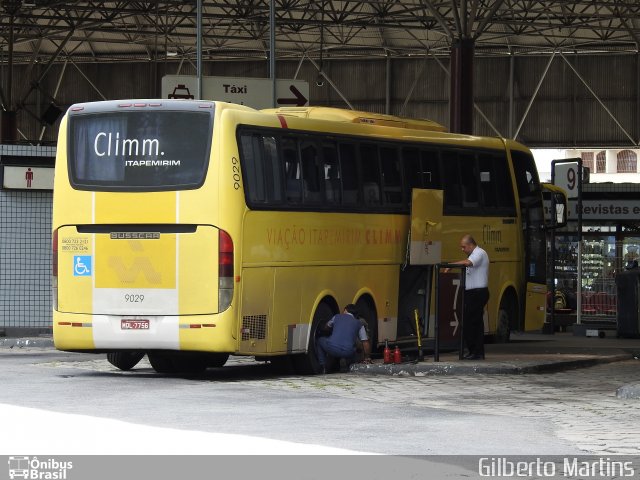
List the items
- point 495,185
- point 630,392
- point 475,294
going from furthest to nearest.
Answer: point 495,185, point 475,294, point 630,392

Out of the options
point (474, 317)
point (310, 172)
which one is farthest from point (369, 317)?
point (310, 172)

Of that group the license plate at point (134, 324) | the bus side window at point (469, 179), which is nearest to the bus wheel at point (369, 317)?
the bus side window at point (469, 179)

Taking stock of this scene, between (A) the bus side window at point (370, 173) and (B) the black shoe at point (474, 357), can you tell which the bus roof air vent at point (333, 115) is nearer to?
(A) the bus side window at point (370, 173)

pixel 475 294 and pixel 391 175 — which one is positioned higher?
pixel 391 175

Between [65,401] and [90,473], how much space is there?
5.59 metres

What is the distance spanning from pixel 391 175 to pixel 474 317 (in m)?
2.37

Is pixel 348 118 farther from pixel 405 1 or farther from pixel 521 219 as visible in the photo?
pixel 405 1

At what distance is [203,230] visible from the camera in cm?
1831

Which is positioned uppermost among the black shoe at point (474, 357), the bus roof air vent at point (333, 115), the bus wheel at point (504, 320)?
the bus roof air vent at point (333, 115)

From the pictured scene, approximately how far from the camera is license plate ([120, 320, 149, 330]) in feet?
60.6

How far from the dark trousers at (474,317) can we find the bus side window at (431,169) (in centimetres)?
225

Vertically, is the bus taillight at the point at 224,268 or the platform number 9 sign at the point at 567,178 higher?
the platform number 9 sign at the point at 567,178

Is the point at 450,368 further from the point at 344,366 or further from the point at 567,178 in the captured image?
the point at 567,178

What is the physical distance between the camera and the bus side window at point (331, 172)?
798 inches
